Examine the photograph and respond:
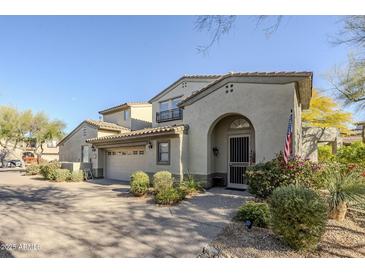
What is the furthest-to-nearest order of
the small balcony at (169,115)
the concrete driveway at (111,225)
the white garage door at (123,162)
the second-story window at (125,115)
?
the second-story window at (125,115)
the small balcony at (169,115)
the white garage door at (123,162)
the concrete driveway at (111,225)

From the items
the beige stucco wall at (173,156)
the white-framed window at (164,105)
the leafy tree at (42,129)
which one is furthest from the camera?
the leafy tree at (42,129)

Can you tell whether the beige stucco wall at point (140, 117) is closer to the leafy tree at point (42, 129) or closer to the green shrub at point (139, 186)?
the green shrub at point (139, 186)

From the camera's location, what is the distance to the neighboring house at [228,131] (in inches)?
394

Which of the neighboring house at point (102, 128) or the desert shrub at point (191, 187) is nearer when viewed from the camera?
the desert shrub at point (191, 187)

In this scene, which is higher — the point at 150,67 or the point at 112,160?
the point at 150,67

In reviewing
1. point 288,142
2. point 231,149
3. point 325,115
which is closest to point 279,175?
point 288,142

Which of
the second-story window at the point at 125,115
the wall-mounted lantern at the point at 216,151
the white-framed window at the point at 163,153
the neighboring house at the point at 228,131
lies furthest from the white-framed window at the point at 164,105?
the wall-mounted lantern at the point at 216,151

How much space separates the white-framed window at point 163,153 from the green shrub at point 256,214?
7.16 meters

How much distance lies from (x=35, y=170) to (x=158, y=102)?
42.8 ft

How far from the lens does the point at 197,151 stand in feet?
41.5

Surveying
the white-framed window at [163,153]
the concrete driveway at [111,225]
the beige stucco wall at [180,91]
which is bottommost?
the concrete driveway at [111,225]

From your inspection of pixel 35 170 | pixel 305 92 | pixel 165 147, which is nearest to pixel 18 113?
pixel 35 170

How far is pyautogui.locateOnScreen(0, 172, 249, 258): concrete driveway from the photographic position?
488 cm

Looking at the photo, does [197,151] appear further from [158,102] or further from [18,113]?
[18,113]
